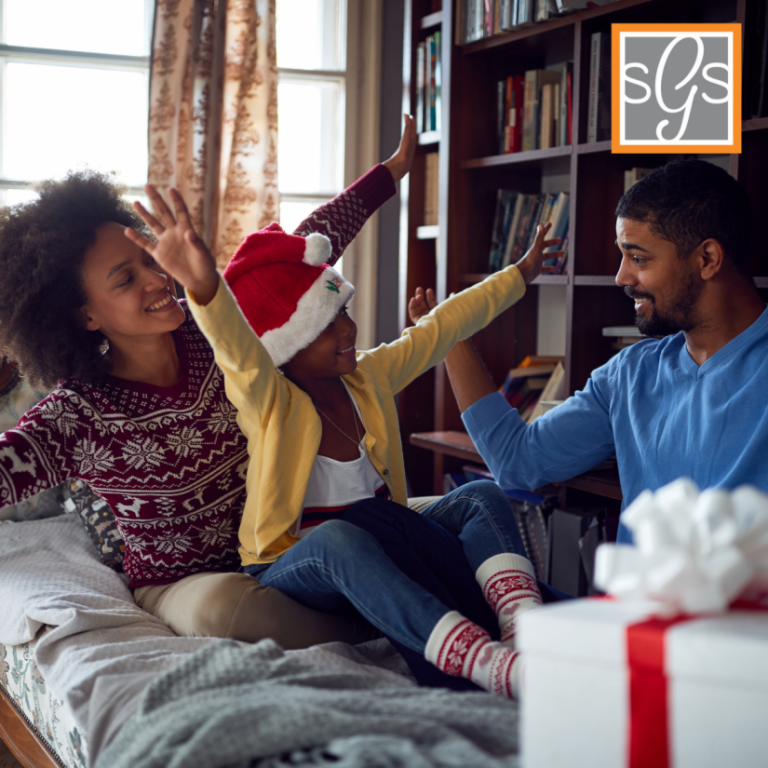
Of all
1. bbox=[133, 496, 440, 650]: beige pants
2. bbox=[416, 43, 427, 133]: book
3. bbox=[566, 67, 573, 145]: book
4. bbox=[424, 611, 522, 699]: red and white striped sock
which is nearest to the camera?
bbox=[424, 611, 522, 699]: red and white striped sock

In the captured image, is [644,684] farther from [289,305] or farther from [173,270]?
[289,305]

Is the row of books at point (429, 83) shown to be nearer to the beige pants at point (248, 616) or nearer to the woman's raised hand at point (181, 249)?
the woman's raised hand at point (181, 249)

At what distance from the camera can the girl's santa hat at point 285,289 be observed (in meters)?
1.45

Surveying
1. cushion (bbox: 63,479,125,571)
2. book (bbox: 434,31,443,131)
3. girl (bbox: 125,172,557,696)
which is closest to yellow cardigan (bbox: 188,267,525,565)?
girl (bbox: 125,172,557,696)

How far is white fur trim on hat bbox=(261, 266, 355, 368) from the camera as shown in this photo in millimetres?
1446

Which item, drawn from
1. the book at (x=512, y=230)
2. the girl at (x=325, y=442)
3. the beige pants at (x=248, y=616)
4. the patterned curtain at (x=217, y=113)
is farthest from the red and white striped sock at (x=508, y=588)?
the patterned curtain at (x=217, y=113)

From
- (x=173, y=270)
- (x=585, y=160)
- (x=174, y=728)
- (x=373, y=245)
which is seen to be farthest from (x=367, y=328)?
(x=174, y=728)

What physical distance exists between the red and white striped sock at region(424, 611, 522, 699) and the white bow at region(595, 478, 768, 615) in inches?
14.2

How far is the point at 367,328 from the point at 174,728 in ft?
7.60

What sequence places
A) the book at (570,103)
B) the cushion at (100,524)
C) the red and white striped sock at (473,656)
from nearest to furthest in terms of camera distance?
the red and white striped sock at (473,656) → the cushion at (100,524) → the book at (570,103)

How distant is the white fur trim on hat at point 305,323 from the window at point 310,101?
5.46ft

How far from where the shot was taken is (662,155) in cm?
218

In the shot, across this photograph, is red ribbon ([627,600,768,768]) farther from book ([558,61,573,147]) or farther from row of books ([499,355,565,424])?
book ([558,61,573,147])

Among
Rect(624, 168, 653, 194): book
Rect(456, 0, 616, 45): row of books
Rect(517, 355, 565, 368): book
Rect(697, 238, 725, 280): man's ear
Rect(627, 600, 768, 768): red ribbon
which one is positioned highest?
Rect(456, 0, 616, 45): row of books
